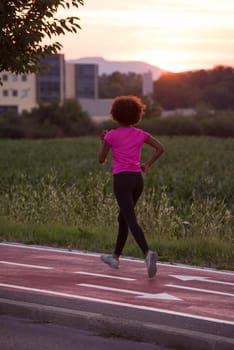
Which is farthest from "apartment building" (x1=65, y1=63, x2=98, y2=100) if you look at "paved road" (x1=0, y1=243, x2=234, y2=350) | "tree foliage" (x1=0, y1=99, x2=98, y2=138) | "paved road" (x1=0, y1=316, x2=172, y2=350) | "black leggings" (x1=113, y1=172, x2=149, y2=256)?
"paved road" (x1=0, y1=316, x2=172, y2=350)

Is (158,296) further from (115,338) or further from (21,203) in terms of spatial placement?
(21,203)

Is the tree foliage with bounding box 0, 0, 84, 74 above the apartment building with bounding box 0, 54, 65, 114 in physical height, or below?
above

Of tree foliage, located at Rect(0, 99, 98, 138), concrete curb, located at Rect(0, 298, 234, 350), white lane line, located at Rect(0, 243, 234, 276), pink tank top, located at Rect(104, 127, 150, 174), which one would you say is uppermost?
pink tank top, located at Rect(104, 127, 150, 174)

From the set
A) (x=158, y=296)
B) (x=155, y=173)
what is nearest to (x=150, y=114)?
(x=155, y=173)

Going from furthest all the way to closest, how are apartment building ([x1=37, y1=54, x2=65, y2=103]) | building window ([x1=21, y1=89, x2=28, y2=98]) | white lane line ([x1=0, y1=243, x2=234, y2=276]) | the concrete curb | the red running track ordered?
building window ([x1=21, y1=89, x2=28, y2=98]) < apartment building ([x1=37, y1=54, x2=65, y2=103]) < white lane line ([x1=0, y1=243, x2=234, y2=276]) < the red running track < the concrete curb

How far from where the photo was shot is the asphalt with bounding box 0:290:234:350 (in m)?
6.69

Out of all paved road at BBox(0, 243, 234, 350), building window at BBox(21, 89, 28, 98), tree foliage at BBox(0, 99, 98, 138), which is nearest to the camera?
paved road at BBox(0, 243, 234, 350)

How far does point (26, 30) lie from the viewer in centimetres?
1039

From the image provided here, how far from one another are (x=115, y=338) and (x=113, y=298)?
1036 millimetres

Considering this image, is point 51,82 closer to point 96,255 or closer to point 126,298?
point 96,255

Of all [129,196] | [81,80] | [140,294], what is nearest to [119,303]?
[140,294]

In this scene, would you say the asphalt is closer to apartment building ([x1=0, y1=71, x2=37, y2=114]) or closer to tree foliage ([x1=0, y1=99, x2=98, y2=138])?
tree foliage ([x1=0, y1=99, x2=98, y2=138])

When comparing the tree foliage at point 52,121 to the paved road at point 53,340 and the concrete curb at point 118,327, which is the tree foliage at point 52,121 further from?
the paved road at point 53,340

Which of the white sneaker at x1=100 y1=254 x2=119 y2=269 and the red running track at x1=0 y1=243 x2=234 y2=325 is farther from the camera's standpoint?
the white sneaker at x1=100 y1=254 x2=119 y2=269
